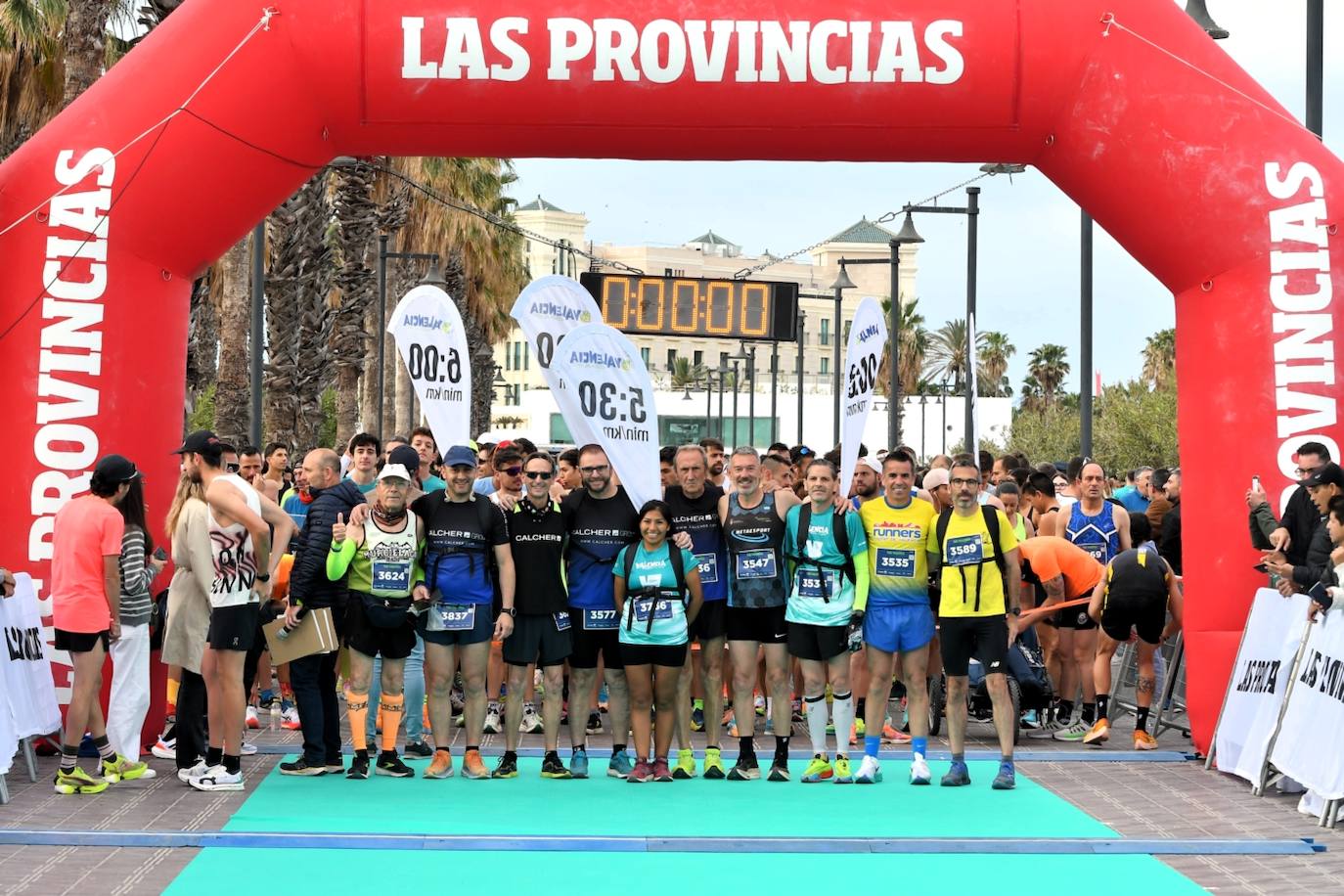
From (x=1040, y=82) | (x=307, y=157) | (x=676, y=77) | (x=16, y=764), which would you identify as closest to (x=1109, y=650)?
(x=1040, y=82)

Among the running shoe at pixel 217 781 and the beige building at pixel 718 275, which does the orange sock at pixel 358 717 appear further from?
the beige building at pixel 718 275

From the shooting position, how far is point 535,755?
1195 centimetres

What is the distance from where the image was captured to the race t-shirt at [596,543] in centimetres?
1099

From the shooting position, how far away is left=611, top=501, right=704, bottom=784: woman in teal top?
10.7 meters

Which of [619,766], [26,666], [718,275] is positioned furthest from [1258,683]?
[718,275]

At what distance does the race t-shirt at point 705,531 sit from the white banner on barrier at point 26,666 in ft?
13.0

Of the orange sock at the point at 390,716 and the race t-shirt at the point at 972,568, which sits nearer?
the race t-shirt at the point at 972,568

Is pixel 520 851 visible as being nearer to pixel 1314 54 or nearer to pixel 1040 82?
pixel 1040 82

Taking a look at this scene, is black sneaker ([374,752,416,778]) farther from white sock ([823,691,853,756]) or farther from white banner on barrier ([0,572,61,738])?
white sock ([823,691,853,756])

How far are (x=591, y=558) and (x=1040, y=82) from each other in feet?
13.8

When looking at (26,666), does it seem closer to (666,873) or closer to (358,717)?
(358,717)

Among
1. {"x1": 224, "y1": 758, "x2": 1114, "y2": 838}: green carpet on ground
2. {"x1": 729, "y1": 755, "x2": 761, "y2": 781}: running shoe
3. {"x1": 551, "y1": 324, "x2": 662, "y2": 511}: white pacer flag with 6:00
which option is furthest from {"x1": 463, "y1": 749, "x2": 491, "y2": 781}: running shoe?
{"x1": 551, "y1": 324, "x2": 662, "y2": 511}: white pacer flag with 6:00

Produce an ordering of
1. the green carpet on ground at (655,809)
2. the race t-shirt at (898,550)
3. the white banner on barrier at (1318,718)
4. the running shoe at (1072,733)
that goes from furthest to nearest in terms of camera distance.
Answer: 1. the running shoe at (1072,733)
2. the race t-shirt at (898,550)
3. the white banner on barrier at (1318,718)
4. the green carpet on ground at (655,809)

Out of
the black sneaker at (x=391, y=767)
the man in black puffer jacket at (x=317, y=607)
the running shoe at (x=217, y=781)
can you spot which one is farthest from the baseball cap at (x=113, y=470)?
the black sneaker at (x=391, y=767)
